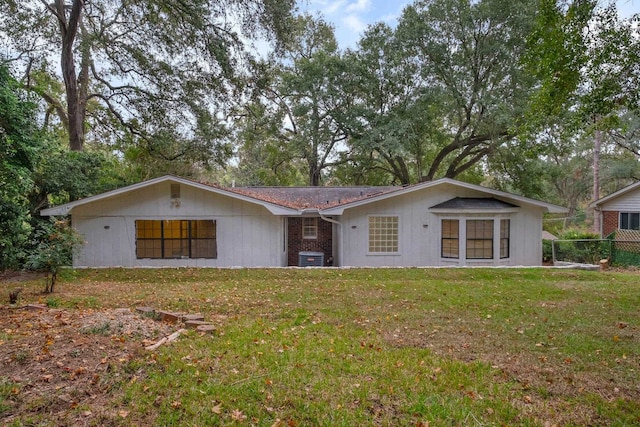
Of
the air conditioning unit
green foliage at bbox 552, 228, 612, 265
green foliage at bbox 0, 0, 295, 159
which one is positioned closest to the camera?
green foliage at bbox 0, 0, 295, 159

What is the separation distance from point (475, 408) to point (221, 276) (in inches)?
336

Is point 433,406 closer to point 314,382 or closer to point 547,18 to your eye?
point 314,382

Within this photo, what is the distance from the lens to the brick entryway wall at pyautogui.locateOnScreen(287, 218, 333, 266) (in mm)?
14914

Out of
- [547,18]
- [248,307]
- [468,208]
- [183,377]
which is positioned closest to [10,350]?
[183,377]

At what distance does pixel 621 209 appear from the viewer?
59.4 feet

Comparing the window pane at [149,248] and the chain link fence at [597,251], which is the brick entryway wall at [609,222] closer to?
the chain link fence at [597,251]

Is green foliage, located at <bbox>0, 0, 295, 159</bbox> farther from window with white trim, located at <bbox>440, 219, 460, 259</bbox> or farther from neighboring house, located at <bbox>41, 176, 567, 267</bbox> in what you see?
window with white trim, located at <bbox>440, 219, 460, 259</bbox>

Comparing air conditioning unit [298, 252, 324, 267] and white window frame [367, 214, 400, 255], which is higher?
white window frame [367, 214, 400, 255]

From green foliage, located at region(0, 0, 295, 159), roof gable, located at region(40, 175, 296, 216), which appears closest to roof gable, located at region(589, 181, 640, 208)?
roof gable, located at region(40, 175, 296, 216)

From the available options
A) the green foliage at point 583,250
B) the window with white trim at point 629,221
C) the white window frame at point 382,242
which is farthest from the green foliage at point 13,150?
the window with white trim at point 629,221

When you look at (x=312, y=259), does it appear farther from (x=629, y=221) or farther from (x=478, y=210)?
(x=629, y=221)

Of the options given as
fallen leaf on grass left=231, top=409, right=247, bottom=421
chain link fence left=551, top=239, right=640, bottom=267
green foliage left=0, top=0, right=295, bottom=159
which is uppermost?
green foliage left=0, top=0, right=295, bottom=159

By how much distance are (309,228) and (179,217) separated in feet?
16.0

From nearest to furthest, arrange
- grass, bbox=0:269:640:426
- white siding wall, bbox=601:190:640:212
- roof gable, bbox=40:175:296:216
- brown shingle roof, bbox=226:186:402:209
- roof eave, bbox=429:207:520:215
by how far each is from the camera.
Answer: grass, bbox=0:269:640:426
roof gable, bbox=40:175:296:216
roof eave, bbox=429:207:520:215
brown shingle roof, bbox=226:186:402:209
white siding wall, bbox=601:190:640:212
